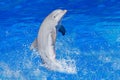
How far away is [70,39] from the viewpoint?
10.5 metres

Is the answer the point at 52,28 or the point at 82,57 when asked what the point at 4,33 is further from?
the point at 52,28

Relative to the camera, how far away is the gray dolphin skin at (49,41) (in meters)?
6.18

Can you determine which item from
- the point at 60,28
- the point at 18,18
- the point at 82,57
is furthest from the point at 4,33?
the point at 60,28

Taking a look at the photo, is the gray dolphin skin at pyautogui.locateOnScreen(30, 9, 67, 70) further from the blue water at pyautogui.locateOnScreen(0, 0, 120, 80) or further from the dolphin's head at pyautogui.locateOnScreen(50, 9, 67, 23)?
the blue water at pyautogui.locateOnScreen(0, 0, 120, 80)

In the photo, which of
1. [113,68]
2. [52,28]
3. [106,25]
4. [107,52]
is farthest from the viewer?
[106,25]

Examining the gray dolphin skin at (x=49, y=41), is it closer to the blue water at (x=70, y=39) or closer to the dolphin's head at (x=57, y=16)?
the dolphin's head at (x=57, y=16)

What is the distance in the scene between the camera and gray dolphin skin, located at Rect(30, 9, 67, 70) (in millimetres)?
6176

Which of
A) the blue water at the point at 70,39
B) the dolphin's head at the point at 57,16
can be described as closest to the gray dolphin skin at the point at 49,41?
the dolphin's head at the point at 57,16

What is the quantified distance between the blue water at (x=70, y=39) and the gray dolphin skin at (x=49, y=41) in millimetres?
2103

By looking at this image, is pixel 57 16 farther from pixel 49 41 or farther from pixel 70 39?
Result: pixel 70 39

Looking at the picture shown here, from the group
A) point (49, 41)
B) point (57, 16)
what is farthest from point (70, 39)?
point (49, 41)

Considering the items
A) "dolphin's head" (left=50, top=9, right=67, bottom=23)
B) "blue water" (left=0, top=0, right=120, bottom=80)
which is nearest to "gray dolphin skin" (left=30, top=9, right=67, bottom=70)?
"dolphin's head" (left=50, top=9, right=67, bottom=23)

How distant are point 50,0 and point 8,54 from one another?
263 cm

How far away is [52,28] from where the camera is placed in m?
6.63
